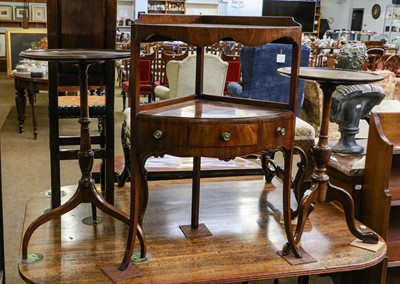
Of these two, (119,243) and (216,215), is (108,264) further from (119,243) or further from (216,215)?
(216,215)

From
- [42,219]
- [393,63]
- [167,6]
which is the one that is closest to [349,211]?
[42,219]

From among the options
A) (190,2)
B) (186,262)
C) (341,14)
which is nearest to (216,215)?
(186,262)

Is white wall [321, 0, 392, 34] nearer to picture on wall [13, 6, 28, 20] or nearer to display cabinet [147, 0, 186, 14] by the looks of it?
display cabinet [147, 0, 186, 14]

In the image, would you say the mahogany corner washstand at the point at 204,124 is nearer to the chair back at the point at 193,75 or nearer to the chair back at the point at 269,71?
the chair back at the point at 269,71

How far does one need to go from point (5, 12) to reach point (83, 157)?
10855 mm

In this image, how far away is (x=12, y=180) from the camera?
431 cm

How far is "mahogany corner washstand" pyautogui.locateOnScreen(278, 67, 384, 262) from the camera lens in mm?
1975

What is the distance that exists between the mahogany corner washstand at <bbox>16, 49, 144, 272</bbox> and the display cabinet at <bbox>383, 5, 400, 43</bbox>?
1382 cm

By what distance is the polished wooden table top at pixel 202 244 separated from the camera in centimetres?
185

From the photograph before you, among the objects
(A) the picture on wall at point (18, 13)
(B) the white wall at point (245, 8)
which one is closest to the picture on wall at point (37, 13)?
(A) the picture on wall at point (18, 13)

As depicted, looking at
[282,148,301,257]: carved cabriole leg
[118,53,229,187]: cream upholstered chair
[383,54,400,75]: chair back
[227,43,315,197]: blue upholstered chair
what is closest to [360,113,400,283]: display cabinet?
[282,148,301,257]: carved cabriole leg

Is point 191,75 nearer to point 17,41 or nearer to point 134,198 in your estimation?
point 134,198

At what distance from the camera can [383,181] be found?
2402 millimetres

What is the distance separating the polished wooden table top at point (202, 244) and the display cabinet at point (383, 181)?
18 centimetres
